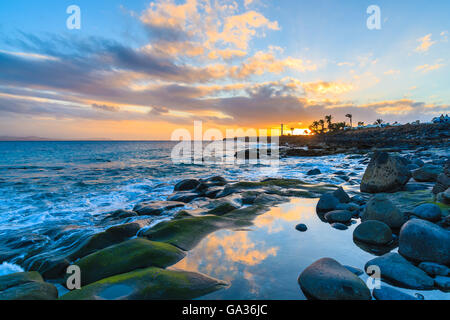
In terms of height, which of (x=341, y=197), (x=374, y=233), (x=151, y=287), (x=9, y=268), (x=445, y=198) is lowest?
(x=9, y=268)

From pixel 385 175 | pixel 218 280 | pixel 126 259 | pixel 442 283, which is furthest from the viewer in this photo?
pixel 385 175

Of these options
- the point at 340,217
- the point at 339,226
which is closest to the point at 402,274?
the point at 339,226

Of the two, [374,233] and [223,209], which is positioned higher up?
[374,233]

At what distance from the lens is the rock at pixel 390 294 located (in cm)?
284

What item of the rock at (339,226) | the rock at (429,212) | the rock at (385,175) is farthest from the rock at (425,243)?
the rock at (385,175)

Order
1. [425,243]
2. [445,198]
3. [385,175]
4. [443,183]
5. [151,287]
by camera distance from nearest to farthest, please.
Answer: [151,287] → [425,243] → [445,198] → [443,183] → [385,175]

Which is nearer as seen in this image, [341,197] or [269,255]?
[269,255]

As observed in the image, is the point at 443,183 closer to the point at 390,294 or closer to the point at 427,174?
the point at 427,174

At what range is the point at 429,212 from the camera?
5.41 m

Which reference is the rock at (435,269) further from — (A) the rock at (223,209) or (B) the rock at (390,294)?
(A) the rock at (223,209)

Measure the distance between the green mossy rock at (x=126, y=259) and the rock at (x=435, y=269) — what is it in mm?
4257

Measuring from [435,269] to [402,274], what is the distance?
67 cm

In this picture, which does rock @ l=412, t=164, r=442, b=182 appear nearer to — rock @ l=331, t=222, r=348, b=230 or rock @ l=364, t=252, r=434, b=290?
rock @ l=331, t=222, r=348, b=230
